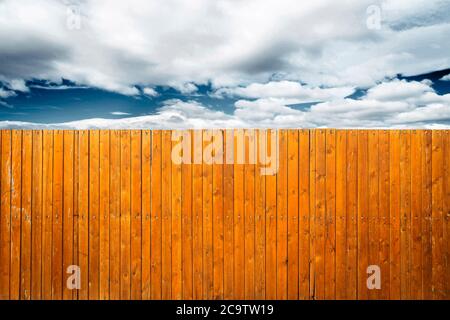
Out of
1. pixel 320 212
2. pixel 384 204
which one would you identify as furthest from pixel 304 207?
pixel 384 204

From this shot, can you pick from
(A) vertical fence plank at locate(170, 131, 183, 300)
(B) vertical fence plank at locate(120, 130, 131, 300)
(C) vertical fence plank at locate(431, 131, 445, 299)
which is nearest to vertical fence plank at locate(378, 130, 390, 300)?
(C) vertical fence plank at locate(431, 131, 445, 299)

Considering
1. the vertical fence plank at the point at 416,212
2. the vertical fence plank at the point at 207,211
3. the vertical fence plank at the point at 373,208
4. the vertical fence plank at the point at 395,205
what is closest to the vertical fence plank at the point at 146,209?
the vertical fence plank at the point at 207,211

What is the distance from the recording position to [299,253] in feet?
10.6

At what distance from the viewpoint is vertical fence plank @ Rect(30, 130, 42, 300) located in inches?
129

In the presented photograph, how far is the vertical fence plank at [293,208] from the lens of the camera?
10.6 ft

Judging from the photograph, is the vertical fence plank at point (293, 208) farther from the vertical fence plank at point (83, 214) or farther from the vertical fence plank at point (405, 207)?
the vertical fence plank at point (83, 214)

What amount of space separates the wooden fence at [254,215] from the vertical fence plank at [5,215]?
0.47 metres

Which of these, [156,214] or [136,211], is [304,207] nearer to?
[156,214]

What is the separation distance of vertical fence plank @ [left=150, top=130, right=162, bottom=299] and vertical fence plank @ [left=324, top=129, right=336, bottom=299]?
83.5 inches

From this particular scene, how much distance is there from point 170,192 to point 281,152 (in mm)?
1500

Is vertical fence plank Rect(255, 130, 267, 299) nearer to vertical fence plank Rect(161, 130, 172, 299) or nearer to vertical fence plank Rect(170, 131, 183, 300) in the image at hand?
vertical fence plank Rect(170, 131, 183, 300)

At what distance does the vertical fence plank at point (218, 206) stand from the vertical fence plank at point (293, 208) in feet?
2.81

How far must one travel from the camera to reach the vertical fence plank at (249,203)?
10.6 feet
